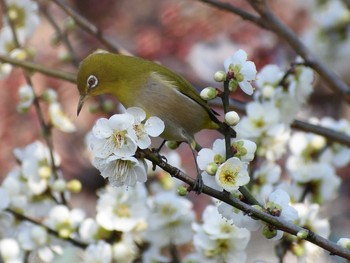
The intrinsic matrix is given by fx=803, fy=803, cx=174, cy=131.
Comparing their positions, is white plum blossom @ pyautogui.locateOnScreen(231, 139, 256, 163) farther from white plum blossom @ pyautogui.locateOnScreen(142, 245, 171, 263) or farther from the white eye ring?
white plum blossom @ pyautogui.locateOnScreen(142, 245, 171, 263)

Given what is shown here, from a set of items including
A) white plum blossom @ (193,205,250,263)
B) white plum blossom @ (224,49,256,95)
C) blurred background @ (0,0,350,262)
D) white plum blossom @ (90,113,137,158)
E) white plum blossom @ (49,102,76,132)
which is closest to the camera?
white plum blossom @ (90,113,137,158)

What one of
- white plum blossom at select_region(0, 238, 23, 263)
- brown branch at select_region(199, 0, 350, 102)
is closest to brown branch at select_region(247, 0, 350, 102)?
brown branch at select_region(199, 0, 350, 102)

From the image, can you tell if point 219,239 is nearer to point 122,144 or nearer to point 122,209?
point 122,209

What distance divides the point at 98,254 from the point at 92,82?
0.40 meters

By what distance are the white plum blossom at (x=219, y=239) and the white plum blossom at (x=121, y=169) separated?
42 centimetres

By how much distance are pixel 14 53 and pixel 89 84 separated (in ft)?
1.56

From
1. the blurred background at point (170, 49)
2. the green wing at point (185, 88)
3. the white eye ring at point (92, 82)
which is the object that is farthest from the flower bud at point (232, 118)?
the blurred background at point (170, 49)

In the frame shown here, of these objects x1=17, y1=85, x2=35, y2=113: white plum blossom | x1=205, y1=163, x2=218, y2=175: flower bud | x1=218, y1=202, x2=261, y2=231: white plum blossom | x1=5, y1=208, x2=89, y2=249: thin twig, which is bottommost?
x1=218, y1=202, x2=261, y2=231: white plum blossom

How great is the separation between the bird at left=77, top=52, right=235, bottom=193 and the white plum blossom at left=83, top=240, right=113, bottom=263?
35 centimetres

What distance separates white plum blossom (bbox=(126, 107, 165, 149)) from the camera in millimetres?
1204

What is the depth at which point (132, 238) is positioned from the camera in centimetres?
187

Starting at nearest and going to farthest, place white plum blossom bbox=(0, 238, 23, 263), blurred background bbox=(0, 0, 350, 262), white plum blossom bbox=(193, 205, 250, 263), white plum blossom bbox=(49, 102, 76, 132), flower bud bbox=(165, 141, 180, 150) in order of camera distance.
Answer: flower bud bbox=(165, 141, 180, 150), white plum blossom bbox=(193, 205, 250, 263), white plum blossom bbox=(0, 238, 23, 263), white plum blossom bbox=(49, 102, 76, 132), blurred background bbox=(0, 0, 350, 262)

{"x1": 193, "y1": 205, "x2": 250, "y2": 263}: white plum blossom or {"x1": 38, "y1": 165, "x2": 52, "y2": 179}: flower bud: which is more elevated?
{"x1": 38, "y1": 165, "x2": 52, "y2": 179}: flower bud

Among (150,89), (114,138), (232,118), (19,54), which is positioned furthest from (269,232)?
(19,54)
